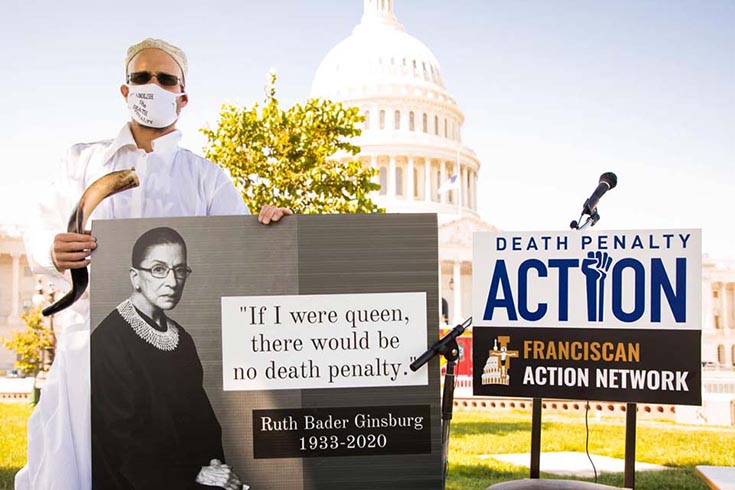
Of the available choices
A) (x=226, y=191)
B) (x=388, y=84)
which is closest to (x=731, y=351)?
(x=388, y=84)

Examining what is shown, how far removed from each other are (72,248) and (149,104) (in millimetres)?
942

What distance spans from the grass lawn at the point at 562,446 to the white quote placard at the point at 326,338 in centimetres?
413

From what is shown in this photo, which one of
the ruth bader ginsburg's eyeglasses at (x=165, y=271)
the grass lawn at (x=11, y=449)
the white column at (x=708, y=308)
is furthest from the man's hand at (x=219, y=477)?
the white column at (x=708, y=308)

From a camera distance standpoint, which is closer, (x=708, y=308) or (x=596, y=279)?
(x=596, y=279)

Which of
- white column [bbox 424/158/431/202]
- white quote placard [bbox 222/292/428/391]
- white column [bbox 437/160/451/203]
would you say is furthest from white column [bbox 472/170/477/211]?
white quote placard [bbox 222/292/428/391]

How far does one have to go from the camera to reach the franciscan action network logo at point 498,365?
4715 mm

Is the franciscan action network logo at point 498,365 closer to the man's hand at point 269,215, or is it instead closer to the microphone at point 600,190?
the microphone at point 600,190

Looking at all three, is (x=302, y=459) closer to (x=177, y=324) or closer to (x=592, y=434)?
(x=177, y=324)

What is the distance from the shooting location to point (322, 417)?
3.77m

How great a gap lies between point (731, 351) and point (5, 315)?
250ft

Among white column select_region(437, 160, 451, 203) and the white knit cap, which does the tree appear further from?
white column select_region(437, 160, 451, 203)

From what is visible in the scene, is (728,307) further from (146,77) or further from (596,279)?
(146,77)

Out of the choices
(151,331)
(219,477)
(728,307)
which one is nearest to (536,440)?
(219,477)

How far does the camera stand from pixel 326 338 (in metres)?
3.81
